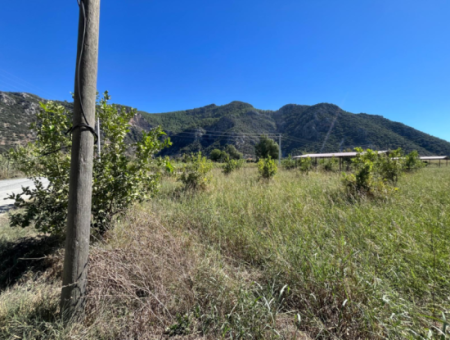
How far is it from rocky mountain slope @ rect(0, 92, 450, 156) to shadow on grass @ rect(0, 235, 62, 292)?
124 feet

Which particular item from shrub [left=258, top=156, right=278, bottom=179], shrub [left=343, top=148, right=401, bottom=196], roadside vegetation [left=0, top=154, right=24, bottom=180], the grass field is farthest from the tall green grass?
roadside vegetation [left=0, top=154, right=24, bottom=180]

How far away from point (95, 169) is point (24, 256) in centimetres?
165

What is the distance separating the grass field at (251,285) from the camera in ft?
4.65

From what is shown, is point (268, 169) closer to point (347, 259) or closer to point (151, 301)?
A: point (347, 259)

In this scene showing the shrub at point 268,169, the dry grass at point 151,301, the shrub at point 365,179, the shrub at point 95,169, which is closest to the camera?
the dry grass at point 151,301

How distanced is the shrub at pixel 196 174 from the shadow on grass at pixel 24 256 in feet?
12.7

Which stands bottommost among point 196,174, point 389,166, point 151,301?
point 151,301

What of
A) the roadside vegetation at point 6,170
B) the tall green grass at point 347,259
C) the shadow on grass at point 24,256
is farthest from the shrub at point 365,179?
the roadside vegetation at point 6,170

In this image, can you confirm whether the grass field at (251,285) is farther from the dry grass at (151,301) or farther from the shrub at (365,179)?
the shrub at (365,179)

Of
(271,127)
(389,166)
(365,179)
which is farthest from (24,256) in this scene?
(271,127)

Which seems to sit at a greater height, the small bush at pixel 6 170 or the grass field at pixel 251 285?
the grass field at pixel 251 285

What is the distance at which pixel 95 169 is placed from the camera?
8.13ft

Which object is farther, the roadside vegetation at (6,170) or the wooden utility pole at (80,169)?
the roadside vegetation at (6,170)

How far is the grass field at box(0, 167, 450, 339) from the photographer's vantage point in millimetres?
1417
